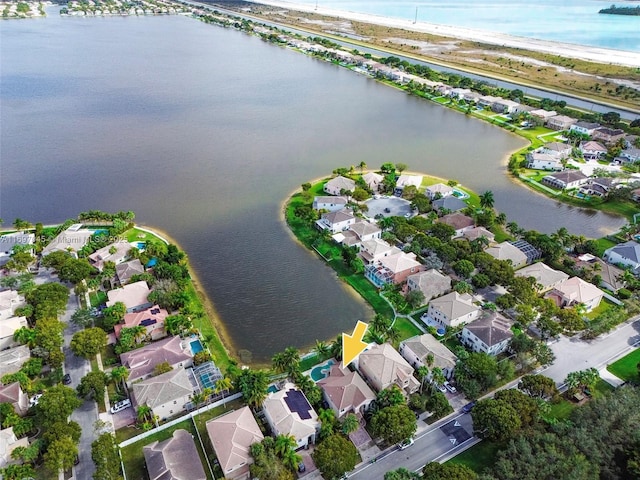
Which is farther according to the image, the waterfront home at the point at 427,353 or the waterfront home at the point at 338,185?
the waterfront home at the point at 338,185

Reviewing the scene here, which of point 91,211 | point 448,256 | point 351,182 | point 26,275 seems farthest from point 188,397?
point 351,182

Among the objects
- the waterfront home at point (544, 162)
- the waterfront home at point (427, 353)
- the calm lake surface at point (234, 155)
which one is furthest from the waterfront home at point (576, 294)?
the waterfront home at point (544, 162)

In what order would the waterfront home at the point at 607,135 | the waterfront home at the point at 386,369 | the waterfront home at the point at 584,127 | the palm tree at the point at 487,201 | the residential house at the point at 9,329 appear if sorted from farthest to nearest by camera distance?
the waterfront home at the point at 584,127, the waterfront home at the point at 607,135, the palm tree at the point at 487,201, the residential house at the point at 9,329, the waterfront home at the point at 386,369

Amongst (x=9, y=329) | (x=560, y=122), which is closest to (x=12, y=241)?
(x=9, y=329)

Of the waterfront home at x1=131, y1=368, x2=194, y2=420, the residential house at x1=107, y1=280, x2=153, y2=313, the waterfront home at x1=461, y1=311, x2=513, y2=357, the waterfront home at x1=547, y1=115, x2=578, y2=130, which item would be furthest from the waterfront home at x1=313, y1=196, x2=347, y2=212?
the waterfront home at x1=547, y1=115, x2=578, y2=130

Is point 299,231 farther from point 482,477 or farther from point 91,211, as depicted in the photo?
point 482,477

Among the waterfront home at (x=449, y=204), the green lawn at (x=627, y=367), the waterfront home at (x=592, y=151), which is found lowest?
the green lawn at (x=627, y=367)

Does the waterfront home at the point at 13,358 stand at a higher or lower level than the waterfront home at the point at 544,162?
lower

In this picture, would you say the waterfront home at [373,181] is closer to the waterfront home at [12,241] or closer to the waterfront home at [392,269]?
the waterfront home at [392,269]
